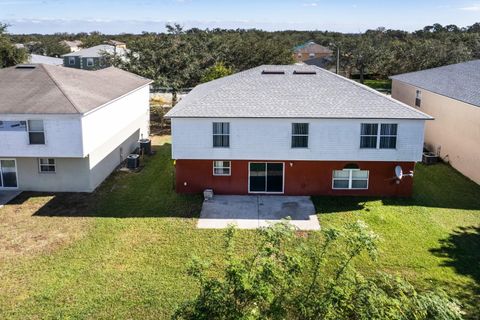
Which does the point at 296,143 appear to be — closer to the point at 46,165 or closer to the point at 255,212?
the point at 255,212

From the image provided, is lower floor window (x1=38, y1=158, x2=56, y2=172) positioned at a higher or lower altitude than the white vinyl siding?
lower

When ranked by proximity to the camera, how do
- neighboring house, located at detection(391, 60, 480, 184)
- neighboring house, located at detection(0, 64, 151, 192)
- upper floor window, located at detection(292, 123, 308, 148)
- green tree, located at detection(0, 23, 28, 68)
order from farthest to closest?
green tree, located at detection(0, 23, 28, 68), neighboring house, located at detection(391, 60, 480, 184), upper floor window, located at detection(292, 123, 308, 148), neighboring house, located at detection(0, 64, 151, 192)

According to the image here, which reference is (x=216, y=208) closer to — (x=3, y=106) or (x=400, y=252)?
(x=400, y=252)

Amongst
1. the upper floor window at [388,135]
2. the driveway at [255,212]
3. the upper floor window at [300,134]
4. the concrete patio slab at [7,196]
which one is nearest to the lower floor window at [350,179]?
the upper floor window at [388,135]

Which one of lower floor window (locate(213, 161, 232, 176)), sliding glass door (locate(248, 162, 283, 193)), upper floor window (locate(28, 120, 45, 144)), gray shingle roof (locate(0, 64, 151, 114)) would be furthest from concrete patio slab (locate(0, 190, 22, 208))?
sliding glass door (locate(248, 162, 283, 193))

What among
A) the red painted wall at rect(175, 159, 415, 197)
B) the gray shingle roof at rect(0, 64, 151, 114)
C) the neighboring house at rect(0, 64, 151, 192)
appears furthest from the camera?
the red painted wall at rect(175, 159, 415, 197)

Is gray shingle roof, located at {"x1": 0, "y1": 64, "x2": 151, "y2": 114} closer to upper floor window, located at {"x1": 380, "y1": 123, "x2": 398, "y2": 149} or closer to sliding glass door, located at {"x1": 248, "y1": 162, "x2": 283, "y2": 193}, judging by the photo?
sliding glass door, located at {"x1": 248, "y1": 162, "x2": 283, "y2": 193}

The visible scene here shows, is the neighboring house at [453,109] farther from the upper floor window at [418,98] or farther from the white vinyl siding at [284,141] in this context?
the white vinyl siding at [284,141]
